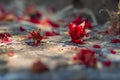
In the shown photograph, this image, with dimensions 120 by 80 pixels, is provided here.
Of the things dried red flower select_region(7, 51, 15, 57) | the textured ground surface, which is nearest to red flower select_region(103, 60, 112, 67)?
the textured ground surface

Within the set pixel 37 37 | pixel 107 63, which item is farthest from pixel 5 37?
pixel 107 63

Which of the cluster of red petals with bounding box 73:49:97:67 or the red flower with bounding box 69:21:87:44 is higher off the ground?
the red flower with bounding box 69:21:87:44

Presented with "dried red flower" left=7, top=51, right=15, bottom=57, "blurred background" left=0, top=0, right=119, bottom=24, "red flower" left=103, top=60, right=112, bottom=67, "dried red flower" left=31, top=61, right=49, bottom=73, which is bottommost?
"red flower" left=103, top=60, right=112, bottom=67

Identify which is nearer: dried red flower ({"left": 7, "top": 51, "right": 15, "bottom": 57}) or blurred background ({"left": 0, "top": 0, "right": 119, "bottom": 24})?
dried red flower ({"left": 7, "top": 51, "right": 15, "bottom": 57})

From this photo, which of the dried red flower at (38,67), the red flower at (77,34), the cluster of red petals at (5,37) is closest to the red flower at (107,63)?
the dried red flower at (38,67)

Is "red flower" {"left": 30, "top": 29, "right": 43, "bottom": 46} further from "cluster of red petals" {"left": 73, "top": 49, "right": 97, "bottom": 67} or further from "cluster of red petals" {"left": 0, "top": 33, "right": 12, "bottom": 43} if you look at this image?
"cluster of red petals" {"left": 73, "top": 49, "right": 97, "bottom": 67}

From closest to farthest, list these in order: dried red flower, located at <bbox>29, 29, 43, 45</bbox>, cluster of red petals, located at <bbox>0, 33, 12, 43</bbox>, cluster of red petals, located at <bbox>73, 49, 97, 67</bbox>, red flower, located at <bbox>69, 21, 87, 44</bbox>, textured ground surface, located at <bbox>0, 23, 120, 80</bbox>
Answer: textured ground surface, located at <bbox>0, 23, 120, 80</bbox> < cluster of red petals, located at <bbox>73, 49, 97, 67</bbox> < dried red flower, located at <bbox>29, 29, 43, 45</bbox> < red flower, located at <bbox>69, 21, 87, 44</bbox> < cluster of red petals, located at <bbox>0, 33, 12, 43</bbox>

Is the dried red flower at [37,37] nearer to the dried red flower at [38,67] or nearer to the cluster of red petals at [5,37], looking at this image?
the cluster of red petals at [5,37]

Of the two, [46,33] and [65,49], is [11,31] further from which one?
[65,49]
